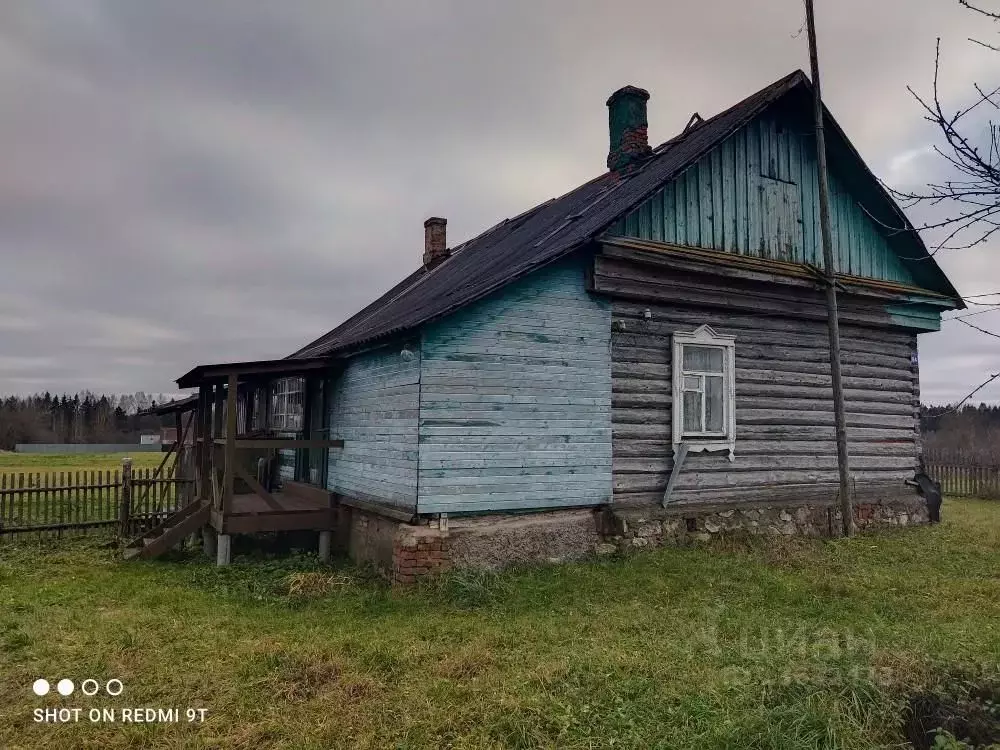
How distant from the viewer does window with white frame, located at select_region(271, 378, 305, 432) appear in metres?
12.8

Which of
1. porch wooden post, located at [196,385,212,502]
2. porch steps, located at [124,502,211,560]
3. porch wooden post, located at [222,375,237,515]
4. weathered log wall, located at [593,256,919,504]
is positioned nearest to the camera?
porch wooden post, located at [222,375,237,515]

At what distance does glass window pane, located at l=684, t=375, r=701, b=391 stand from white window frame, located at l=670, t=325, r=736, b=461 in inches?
2.2

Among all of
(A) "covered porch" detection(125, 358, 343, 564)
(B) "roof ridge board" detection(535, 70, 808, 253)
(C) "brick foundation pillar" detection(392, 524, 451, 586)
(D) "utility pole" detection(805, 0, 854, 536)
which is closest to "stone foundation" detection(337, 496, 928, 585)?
(C) "brick foundation pillar" detection(392, 524, 451, 586)

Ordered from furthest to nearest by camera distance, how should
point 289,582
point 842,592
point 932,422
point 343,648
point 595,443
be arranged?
point 932,422 < point 595,443 < point 289,582 < point 842,592 < point 343,648

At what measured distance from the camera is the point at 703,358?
35.3 feet

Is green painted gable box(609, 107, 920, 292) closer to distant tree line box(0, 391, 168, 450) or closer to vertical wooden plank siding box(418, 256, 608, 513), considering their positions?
vertical wooden plank siding box(418, 256, 608, 513)

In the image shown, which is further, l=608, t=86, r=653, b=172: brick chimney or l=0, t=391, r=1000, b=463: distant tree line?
l=0, t=391, r=1000, b=463: distant tree line

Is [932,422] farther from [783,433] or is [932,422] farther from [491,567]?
[491,567]

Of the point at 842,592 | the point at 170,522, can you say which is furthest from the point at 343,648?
the point at 170,522

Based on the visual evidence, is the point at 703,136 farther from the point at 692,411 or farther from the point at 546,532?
the point at 546,532

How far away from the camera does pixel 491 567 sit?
8.59 meters

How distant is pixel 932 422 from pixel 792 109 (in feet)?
147

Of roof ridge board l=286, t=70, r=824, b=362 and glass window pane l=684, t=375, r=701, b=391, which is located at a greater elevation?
roof ridge board l=286, t=70, r=824, b=362

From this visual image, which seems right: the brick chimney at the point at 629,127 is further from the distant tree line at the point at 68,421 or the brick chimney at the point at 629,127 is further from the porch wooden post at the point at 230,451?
the distant tree line at the point at 68,421
